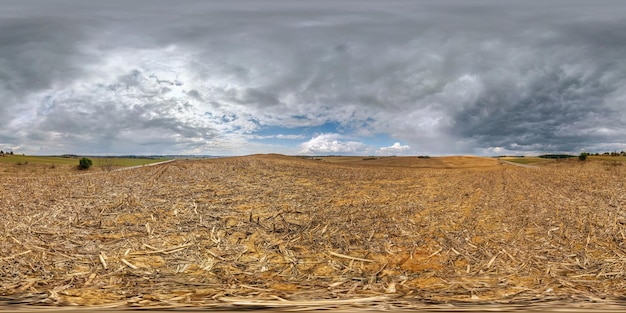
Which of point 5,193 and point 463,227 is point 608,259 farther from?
point 5,193

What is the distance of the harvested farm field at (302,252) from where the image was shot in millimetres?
4648

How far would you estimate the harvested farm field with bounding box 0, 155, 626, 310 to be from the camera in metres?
4.65

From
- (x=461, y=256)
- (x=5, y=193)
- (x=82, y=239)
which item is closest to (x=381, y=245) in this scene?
(x=461, y=256)

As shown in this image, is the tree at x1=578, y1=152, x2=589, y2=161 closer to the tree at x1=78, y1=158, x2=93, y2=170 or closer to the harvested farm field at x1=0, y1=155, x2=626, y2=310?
the harvested farm field at x1=0, y1=155, x2=626, y2=310

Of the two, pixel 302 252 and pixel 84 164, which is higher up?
pixel 84 164

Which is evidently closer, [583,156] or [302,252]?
[302,252]

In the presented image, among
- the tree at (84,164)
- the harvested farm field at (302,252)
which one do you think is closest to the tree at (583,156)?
the harvested farm field at (302,252)

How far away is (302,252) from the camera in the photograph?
21.7 ft

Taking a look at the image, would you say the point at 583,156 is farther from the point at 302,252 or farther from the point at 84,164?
the point at 84,164

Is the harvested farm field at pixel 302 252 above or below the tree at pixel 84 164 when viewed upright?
below

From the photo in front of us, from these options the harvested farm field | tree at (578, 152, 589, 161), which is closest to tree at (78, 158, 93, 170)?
the harvested farm field

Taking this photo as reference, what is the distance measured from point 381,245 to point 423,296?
239 centimetres

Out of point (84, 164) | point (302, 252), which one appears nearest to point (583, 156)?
point (302, 252)

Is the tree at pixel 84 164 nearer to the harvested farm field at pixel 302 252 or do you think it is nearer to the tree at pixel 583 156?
the harvested farm field at pixel 302 252
